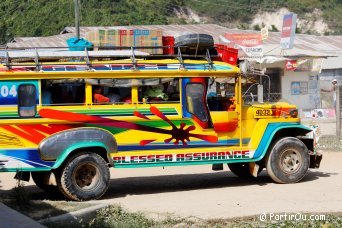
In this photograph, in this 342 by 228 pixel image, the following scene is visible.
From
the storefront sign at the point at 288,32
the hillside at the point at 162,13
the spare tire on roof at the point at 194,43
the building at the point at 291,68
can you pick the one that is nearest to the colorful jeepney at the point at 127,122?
the spare tire on roof at the point at 194,43

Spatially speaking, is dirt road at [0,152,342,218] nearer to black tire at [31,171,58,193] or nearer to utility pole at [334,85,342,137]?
black tire at [31,171,58,193]

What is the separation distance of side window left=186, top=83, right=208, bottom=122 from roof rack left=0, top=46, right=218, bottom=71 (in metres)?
0.42

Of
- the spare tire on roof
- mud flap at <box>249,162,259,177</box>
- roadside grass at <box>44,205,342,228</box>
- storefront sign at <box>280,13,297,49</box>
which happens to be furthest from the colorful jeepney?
storefront sign at <box>280,13,297,49</box>

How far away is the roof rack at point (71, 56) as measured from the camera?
1097cm

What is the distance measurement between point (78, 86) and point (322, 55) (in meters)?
22.7

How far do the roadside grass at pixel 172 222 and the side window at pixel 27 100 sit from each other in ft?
8.20

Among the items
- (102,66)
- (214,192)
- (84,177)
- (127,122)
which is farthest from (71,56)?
(214,192)

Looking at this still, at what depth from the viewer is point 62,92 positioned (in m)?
11.0

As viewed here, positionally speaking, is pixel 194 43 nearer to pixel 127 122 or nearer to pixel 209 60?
pixel 209 60

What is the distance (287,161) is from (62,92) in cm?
465

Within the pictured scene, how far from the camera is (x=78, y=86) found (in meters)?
11.1

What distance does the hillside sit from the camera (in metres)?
50.4

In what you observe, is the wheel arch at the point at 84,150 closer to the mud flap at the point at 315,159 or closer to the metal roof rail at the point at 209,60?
the metal roof rail at the point at 209,60

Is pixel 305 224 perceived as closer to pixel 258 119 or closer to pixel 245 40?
pixel 258 119
